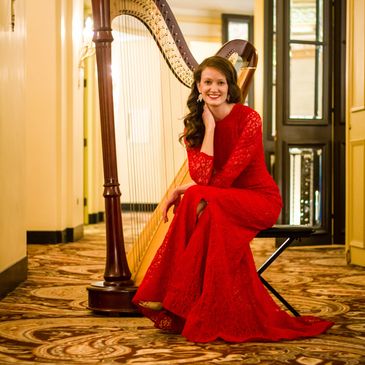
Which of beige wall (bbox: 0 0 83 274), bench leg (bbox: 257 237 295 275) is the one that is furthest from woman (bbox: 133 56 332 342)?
beige wall (bbox: 0 0 83 274)

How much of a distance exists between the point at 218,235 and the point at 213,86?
0.61 m

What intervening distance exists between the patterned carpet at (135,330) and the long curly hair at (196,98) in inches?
31.1

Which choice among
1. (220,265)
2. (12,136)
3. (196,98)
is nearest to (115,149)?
(196,98)

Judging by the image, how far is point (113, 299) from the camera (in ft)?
10.1

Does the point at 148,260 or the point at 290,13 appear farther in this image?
the point at 290,13

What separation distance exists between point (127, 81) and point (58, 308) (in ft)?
3.64

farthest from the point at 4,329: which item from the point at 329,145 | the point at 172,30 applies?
the point at 329,145

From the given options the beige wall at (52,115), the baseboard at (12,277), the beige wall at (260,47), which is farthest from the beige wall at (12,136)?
the beige wall at (260,47)

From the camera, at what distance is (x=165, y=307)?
2611 millimetres

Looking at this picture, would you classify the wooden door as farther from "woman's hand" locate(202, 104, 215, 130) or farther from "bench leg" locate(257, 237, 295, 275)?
"woman's hand" locate(202, 104, 215, 130)

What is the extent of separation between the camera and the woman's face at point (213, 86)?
278cm

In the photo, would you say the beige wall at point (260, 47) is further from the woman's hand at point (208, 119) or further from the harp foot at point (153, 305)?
the harp foot at point (153, 305)

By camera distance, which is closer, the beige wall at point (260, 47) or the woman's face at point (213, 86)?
the woman's face at point (213, 86)

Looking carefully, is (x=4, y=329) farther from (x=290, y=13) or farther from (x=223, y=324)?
(x=290, y=13)
